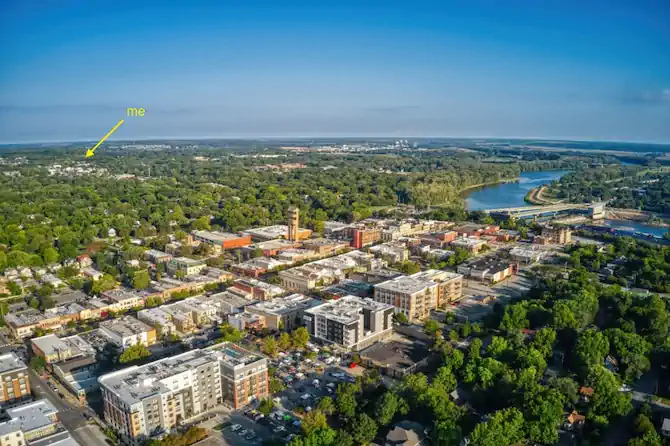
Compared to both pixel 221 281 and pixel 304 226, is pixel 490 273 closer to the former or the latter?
pixel 221 281

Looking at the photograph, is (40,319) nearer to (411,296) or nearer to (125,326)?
(125,326)

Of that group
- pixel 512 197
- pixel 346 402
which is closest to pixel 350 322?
pixel 346 402

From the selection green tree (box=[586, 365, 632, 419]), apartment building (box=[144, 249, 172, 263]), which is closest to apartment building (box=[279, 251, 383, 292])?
apartment building (box=[144, 249, 172, 263])

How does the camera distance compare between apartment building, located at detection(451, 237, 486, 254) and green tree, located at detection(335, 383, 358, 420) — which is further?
apartment building, located at detection(451, 237, 486, 254)

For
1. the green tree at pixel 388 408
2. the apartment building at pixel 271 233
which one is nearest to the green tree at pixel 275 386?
the green tree at pixel 388 408

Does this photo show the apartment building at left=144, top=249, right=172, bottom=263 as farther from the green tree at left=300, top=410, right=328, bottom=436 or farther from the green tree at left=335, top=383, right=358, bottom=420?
the green tree at left=300, top=410, right=328, bottom=436

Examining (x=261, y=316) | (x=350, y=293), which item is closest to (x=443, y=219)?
(x=350, y=293)
